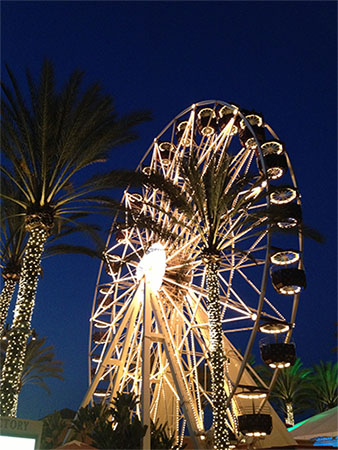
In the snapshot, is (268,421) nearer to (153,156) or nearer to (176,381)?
(176,381)

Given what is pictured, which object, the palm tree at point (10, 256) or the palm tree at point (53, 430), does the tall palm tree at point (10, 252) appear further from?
the palm tree at point (53, 430)

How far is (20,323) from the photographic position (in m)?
9.61

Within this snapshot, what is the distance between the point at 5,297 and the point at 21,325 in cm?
531

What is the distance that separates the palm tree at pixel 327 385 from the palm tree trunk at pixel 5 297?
26.2m

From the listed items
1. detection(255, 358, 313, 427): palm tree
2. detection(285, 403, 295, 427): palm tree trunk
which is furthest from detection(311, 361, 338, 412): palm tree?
detection(285, 403, 295, 427): palm tree trunk

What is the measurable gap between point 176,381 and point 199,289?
3.71 m

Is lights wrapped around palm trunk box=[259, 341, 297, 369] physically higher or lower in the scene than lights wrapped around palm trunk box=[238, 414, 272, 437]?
higher

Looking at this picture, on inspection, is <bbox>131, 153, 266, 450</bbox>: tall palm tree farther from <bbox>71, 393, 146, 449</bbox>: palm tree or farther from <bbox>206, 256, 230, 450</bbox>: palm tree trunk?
<bbox>71, 393, 146, 449</bbox>: palm tree

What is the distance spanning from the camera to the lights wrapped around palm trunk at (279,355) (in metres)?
13.8

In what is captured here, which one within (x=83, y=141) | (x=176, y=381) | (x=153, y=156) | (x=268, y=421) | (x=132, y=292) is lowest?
(x=268, y=421)

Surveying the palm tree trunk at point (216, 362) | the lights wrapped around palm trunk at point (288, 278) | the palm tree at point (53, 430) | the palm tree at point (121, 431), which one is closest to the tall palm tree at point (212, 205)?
the palm tree trunk at point (216, 362)

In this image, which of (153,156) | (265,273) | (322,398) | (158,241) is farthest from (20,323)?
(322,398)

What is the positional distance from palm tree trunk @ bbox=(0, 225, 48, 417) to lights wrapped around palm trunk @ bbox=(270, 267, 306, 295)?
7.60 m

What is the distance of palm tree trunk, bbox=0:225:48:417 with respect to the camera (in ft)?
31.3
